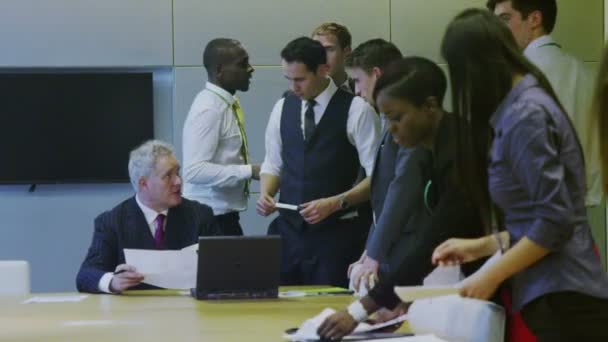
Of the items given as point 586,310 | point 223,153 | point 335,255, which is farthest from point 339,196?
point 586,310

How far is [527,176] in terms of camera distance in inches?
85.5

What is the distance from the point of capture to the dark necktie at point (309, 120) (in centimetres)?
455

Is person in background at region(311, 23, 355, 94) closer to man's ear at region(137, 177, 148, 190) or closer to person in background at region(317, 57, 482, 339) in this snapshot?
man's ear at region(137, 177, 148, 190)

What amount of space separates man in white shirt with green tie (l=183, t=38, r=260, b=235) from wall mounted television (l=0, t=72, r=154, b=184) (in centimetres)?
152

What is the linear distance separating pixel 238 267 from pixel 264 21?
135 inches

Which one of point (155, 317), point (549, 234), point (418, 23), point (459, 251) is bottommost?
point (155, 317)

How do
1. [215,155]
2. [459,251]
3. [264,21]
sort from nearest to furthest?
[459,251], [215,155], [264,21]

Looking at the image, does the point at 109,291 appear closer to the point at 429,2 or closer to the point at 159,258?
the point at 159,258

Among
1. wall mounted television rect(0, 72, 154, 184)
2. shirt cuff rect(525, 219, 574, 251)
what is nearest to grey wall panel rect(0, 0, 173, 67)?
wall mounted television rect(0, 72, 154, 184)

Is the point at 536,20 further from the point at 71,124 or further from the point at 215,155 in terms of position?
the point at 71,124

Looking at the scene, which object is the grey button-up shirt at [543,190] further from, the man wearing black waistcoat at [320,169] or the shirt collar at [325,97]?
the shirt collar at [325,97]

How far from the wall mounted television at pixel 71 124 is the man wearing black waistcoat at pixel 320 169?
223cm

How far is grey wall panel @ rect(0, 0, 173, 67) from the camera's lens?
6543mm

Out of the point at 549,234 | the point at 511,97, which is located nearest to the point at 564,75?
the point at 511,97
